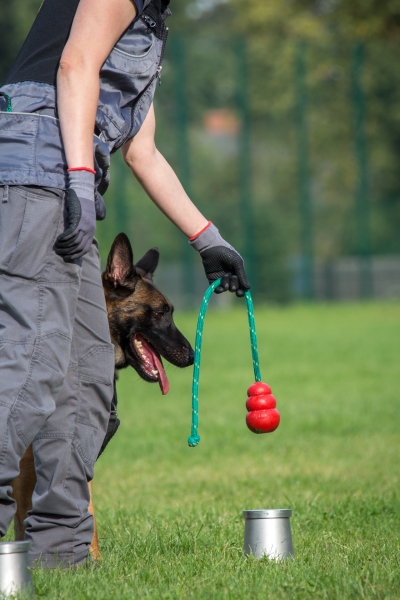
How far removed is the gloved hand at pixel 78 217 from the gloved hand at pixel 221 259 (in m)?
0.78

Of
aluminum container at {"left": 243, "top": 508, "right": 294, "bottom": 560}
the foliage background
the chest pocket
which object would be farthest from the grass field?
the foliage background

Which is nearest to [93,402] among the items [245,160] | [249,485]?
[249,485]

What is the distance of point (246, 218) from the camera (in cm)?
2178

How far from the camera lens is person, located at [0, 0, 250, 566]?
2.53 metres

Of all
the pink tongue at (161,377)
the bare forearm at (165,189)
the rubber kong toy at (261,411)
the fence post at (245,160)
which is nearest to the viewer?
the rubber kong toy at (261,411)

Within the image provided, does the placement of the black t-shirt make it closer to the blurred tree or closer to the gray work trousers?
the gray work trousers

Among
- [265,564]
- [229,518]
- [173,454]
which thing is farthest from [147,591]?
[173,454]

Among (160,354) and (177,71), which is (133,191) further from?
(160,354)

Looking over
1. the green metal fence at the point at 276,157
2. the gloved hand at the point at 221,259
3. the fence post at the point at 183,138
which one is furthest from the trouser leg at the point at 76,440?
the fence post at the point at 183,138

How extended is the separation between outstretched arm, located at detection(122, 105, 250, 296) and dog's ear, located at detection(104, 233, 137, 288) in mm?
671

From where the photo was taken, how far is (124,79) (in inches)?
110

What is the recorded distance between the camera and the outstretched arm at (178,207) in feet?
10.6

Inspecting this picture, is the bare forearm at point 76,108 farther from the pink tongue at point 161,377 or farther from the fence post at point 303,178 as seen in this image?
the fence post at point 303,178

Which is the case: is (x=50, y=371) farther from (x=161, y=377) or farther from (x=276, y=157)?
(x=276, y=157)
